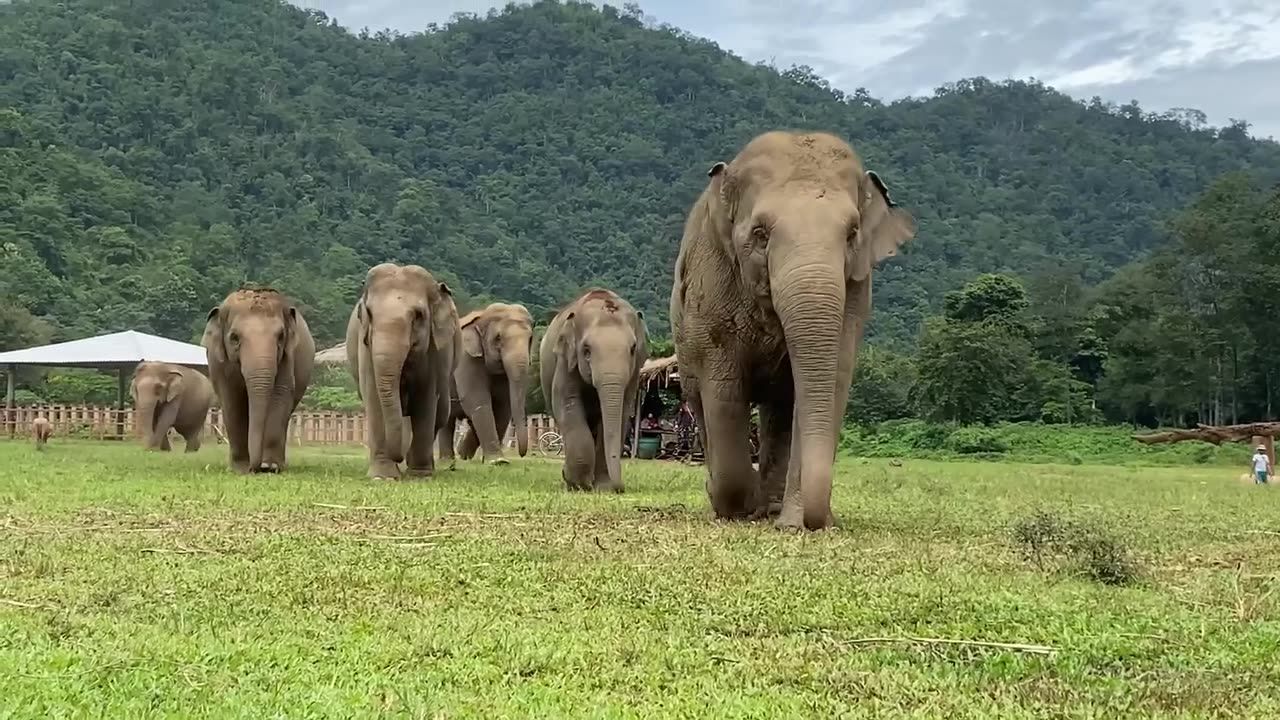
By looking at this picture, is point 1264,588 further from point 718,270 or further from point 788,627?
point 718,270

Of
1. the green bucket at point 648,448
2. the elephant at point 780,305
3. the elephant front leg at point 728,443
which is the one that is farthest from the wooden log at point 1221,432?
the green bucket at point 648,448

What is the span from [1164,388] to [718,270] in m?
40.5

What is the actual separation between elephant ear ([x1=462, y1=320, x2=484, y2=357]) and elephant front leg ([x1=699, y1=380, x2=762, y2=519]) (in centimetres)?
1105

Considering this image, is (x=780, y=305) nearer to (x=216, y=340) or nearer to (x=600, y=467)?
(x=600, y=467)

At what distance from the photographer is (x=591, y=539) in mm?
6926

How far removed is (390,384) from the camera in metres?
12.9

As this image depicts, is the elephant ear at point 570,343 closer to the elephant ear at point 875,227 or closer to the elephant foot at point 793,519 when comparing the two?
the elephant ear at point 875,227

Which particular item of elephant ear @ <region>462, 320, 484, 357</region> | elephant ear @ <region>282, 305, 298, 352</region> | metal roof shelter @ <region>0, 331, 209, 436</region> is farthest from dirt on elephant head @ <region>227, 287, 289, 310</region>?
metal roof shelter @ <region>0, 331, 209, 436</region>

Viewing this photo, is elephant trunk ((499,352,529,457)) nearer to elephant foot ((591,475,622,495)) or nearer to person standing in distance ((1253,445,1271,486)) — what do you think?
elephant foot ((591,475,622,495))

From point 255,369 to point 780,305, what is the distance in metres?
8.09

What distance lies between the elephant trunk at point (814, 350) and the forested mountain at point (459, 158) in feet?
161

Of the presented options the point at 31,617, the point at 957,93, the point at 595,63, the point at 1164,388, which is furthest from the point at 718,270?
the point at 957,93

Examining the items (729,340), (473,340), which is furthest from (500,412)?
(729,340)

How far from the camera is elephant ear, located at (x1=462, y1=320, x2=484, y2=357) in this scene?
1933cm
